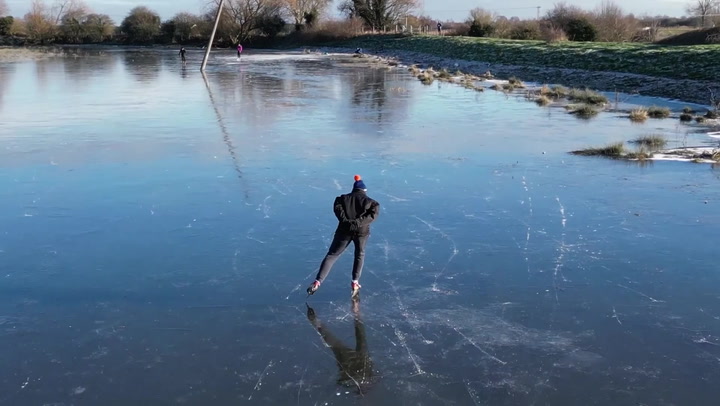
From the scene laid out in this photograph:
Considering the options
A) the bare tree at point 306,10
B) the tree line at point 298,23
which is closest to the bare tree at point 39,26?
the tree line at point 298,23

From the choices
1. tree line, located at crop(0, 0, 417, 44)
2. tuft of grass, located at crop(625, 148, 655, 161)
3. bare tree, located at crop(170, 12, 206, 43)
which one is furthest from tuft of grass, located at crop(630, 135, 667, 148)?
bare tree, located at crop(170, 12, 206, 43)

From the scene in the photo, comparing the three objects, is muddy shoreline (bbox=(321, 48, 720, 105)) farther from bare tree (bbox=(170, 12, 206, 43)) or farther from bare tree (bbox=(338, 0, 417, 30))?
bare tree (bbox=(170, 12, 206, 43))

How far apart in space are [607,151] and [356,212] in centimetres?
945

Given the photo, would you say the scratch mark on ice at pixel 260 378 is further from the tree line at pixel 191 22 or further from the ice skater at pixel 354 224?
the tree line at pixel 191 22

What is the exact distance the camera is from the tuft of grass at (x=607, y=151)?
1453 centimetres

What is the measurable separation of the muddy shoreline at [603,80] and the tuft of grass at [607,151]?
11353 mm

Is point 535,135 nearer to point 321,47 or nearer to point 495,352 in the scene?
point 495,352

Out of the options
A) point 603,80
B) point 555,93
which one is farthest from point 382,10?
point 555,93

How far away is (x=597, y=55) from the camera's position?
112ft

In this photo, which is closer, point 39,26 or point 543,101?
point 543,101

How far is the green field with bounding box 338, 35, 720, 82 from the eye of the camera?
2777cm

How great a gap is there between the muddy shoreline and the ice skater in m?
20.9

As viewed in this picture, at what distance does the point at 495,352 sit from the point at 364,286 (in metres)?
1.91

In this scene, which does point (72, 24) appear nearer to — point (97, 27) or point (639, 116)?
point (97, 27)
